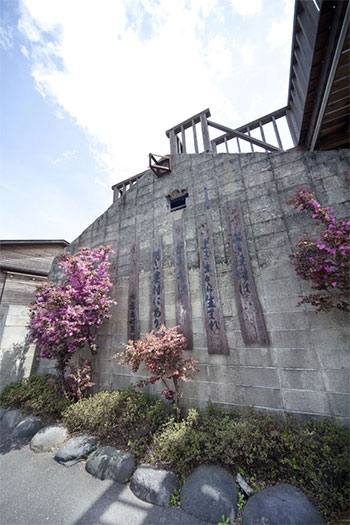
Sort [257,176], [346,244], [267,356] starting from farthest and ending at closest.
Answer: [257,176], [267,356], [346,244]

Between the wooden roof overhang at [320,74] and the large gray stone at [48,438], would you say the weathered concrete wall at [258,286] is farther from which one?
the large gray stone at [48,438]

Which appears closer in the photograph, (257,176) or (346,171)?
(346,171)

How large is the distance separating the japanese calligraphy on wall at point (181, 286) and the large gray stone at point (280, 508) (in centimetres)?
263

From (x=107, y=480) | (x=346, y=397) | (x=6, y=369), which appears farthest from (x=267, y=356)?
(x=6, y=369)

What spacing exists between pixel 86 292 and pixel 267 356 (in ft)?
16.6

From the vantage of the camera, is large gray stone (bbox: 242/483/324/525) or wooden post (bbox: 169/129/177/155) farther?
wooden post (bbox: 169/129/177/155)

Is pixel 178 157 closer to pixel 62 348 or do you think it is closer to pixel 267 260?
pixel 267 260

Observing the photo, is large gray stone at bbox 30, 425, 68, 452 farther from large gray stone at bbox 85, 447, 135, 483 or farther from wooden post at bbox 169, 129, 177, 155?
wooden post at bbox 169, 129, 177, 155

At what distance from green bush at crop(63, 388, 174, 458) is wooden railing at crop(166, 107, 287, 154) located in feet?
25.8

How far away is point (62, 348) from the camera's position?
5.97 meters

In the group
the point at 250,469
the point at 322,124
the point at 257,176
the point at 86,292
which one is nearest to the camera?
the point at 250,469

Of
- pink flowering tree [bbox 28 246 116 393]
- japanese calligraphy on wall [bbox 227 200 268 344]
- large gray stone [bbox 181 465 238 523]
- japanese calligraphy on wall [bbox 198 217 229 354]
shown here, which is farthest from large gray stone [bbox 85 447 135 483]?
japanese calligraphy on wall [bbox 227 200 268 344]

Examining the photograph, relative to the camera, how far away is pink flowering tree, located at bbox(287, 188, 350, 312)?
3.53 metres

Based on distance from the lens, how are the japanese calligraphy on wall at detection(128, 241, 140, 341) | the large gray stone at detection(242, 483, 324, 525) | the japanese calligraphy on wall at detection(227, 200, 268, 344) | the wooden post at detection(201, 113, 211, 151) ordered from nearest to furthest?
the large gray stone at detection(242, 483, 324, 525)
the japanese calligraphy on wall at detection(227, 200, 268, 344)
the japanese calligraphy on wall at detection(128, 241, 140, 341)
the wooden post at detection(201, 113, 211, 151)
